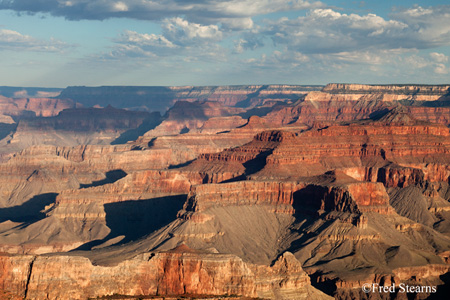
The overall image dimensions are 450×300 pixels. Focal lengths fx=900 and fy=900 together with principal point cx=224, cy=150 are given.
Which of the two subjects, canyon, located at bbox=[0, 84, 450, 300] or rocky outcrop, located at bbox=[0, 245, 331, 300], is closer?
rocky outcrop, located at bbox=[0, 245, 331, 300]

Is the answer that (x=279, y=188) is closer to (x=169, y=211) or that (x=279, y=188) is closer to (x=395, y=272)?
(x=169, y=211)

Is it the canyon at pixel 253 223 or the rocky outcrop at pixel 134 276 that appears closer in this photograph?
the rocky outcrop at pixel 134 276

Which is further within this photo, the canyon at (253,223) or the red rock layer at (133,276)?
the canyon at (253,223)

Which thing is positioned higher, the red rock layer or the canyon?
the red rock layer

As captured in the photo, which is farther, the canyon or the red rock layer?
the canyon

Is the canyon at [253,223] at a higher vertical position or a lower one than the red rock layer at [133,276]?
lower

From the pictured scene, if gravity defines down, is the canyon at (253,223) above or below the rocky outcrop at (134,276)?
below

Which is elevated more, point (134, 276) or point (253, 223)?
point (134, 276)

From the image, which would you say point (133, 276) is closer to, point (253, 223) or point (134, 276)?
point (134, 276)

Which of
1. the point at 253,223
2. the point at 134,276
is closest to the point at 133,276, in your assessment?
the point at 134,276

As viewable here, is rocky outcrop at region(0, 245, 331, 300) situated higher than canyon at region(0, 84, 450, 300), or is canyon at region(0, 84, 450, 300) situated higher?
rocky outcrop at region(0, 245, 331, 300)

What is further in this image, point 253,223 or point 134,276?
point 253,223
